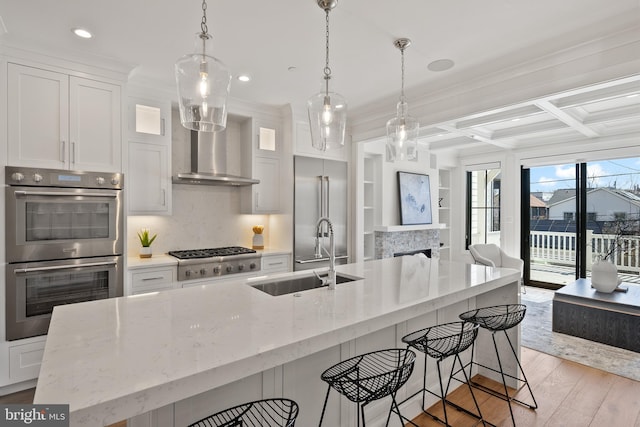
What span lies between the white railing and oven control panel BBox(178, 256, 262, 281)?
5129mm

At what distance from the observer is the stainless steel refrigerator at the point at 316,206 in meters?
4.06

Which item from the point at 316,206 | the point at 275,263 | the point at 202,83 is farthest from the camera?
the point at 316,206

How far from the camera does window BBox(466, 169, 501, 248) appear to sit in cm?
642

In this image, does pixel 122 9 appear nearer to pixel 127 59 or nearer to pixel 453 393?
pixel 127 59

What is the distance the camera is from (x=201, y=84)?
1.60 meters

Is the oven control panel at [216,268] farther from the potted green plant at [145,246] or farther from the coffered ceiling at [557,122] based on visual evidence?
the coffered ceiling at [557,122]

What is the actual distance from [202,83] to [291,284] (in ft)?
4.44

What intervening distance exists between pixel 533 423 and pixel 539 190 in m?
4.93

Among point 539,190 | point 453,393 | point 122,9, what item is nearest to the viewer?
point 122,9

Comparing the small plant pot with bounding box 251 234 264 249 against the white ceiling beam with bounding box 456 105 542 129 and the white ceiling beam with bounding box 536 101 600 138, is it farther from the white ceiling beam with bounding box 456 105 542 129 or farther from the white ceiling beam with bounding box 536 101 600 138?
the white ceiling beam with bounding box 536 101 600 138

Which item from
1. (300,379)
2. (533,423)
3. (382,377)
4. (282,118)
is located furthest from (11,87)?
(533,423)

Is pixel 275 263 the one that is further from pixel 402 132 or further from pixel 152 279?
pixel 402 132

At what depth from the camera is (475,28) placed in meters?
2.35

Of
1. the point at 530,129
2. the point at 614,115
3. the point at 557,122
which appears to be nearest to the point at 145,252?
the point at 530,129
